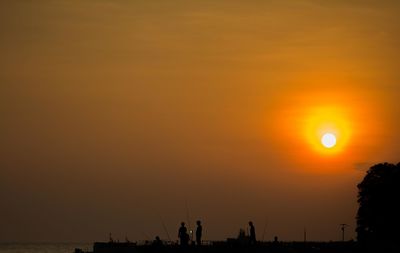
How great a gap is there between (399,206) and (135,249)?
3573cm

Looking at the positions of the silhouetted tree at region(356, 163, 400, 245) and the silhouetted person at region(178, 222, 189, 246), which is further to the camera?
the silhouetted tree at region(356, 163, 400, 245)

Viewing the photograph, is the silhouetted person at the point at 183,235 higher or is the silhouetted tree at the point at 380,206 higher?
the silhouetted tree at the point at 380,206

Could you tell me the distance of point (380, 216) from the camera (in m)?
111

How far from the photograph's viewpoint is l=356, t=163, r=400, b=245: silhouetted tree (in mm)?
108125

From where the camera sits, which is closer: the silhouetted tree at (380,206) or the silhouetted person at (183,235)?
the silhouetted person at (183,235)

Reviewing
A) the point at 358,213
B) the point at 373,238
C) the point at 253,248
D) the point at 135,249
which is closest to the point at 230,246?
the point at 253,248

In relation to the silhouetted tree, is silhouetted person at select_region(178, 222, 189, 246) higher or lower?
lower

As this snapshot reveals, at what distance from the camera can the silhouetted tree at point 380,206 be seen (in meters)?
108

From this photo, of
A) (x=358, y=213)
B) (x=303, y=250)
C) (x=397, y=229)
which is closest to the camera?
(x=303, y=250)

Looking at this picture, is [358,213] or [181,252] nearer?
[181,252]

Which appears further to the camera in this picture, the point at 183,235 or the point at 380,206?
the point at 380,206

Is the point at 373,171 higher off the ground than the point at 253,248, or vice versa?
the point at 373,171

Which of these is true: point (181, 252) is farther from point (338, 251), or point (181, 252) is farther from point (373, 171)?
point (373, 171)

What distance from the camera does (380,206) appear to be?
111 m
